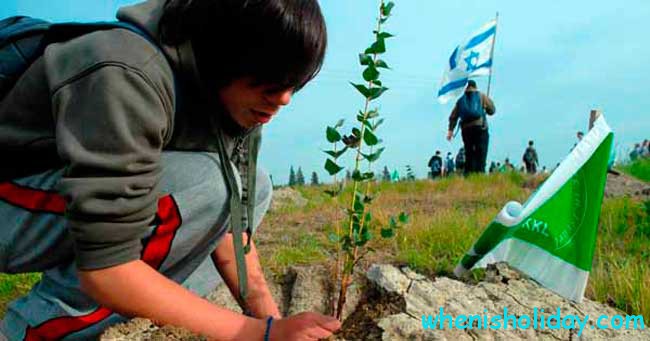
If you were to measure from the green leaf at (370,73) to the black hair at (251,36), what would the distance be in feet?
0.77

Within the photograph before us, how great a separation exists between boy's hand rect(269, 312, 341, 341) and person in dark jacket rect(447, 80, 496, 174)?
6322 mm

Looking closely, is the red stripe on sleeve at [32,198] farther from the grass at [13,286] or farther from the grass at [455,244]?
the grass at [13,286]

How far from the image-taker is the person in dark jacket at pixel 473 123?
23.3 feet

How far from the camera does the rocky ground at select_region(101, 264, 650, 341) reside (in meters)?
1.38

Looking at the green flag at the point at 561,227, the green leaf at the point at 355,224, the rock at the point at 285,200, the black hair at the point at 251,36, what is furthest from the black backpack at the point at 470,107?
the black hair at the point at 251,36

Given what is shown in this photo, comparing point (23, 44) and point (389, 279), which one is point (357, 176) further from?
point (23, 44)

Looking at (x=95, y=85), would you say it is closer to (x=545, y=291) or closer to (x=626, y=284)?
(x=545, y=291)

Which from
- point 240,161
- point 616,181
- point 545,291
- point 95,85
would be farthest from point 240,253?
point 616,181

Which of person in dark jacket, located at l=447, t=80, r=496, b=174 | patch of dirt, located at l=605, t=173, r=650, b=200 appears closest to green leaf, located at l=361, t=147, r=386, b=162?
patch of dirt, located at l=605, t=173, r=650, b=200

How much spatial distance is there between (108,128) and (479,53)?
8687mm

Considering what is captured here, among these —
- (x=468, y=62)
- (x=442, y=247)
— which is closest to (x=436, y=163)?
(x=468, y=62)

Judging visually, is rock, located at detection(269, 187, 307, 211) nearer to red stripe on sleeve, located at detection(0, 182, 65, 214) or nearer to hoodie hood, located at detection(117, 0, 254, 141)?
red stripe on sleeve, located at detection(0, 182, 65, 214)

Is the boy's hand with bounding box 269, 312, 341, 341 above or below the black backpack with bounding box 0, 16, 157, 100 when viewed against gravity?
below

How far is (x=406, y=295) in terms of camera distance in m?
1.56
